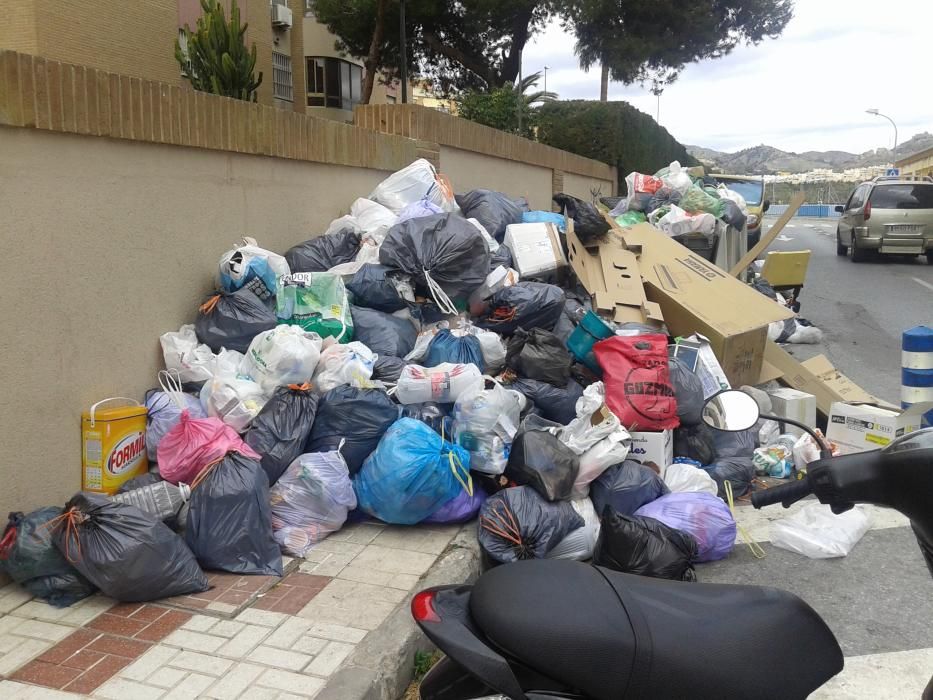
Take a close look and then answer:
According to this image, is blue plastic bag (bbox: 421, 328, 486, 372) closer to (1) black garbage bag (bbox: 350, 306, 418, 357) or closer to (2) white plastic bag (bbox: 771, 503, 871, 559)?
(1) black garbage bag (bbox: 350, 306, 418, 357)

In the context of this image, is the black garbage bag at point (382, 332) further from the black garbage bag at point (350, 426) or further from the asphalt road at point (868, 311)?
the asphalt road at point (868, 311)

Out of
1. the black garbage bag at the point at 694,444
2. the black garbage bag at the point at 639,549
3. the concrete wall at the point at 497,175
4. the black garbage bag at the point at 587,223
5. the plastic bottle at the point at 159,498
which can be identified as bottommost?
the black garbage bag at the point at 639,549

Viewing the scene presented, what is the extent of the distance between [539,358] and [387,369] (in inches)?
37.3

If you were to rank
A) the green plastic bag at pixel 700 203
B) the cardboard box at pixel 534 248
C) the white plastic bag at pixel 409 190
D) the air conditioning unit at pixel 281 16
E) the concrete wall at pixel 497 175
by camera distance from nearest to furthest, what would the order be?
the cardboard box at pixel 534 248
the white plastic bag at pixel 409 190
the concrete wall at pixel 497 175
the green plastic bag at pixel 700 203
the air conditioning unit at pixel 281 16

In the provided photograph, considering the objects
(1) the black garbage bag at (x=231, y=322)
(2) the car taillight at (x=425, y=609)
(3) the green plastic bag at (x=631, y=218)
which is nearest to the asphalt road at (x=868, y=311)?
(3) the green plastic bag at (x=631, y=218)

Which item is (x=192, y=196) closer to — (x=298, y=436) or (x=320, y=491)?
(x=298, y=436)

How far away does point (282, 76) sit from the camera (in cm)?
2344

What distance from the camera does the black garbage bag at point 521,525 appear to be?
3.77m

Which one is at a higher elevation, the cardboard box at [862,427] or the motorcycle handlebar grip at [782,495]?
the motorcycle handlebar grip at [782,495]

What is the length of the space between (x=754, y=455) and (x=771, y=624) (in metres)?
3.76

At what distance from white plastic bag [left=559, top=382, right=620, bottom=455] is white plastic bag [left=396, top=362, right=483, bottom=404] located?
0.59m

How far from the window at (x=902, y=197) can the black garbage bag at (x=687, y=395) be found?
14.3 meters

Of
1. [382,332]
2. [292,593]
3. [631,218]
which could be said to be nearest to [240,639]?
[292,593]

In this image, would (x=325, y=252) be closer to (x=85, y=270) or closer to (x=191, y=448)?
(x=85, y=270)
